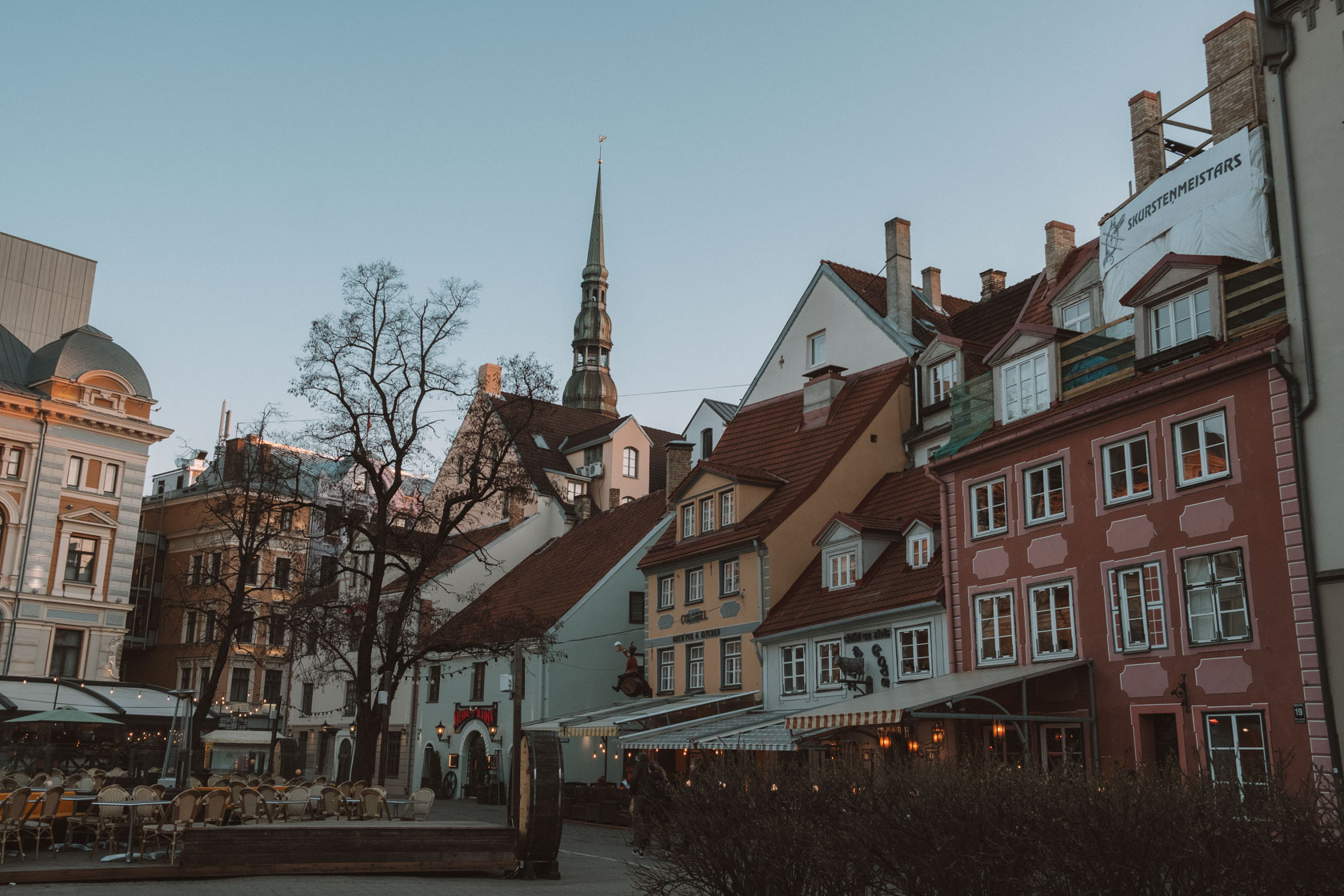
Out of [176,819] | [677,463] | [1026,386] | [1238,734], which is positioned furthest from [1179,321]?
[677,463]

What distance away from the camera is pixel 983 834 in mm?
7988

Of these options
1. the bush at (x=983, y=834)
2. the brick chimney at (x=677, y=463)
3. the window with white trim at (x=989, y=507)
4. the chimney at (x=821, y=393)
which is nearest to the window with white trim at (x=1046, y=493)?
the window with white trim at (x=989, y=507)

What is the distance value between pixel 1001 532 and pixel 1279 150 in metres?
8.68

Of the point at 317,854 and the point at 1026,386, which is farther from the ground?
the point at 1026,386

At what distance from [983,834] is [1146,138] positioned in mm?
22997

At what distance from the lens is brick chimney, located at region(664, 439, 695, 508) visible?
4162 cm

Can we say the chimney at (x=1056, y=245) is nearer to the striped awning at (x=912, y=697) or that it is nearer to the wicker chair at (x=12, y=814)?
the striped awning at (x=912, y=697)

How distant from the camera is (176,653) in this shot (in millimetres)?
58562

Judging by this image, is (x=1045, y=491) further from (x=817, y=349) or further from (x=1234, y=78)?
(x=817, y=349)

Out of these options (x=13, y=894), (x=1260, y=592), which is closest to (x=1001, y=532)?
(x=1260, y=592)

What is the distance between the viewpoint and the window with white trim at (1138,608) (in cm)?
2045

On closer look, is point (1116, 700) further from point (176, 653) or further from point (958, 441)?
point (176, 653)

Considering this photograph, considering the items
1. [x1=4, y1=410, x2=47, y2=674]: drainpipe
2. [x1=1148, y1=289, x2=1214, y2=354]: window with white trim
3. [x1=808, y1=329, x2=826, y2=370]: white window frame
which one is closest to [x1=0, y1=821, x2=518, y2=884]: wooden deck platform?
[x1=1148, y1=289, x2=1214, y2=354]: window with white trim

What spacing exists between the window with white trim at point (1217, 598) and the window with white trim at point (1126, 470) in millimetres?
1674
